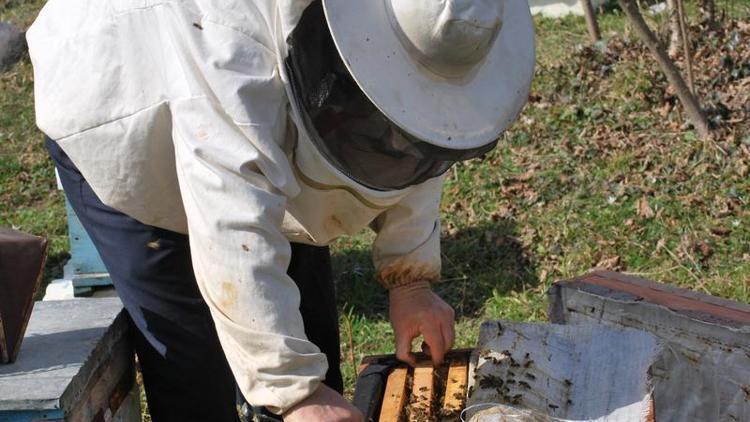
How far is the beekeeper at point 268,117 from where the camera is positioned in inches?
78.7

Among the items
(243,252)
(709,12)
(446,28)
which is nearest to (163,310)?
(243,252)

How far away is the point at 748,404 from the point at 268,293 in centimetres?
125

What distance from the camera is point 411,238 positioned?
8.61 ft

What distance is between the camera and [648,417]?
215 centimetres

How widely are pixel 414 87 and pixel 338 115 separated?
0.20 meters

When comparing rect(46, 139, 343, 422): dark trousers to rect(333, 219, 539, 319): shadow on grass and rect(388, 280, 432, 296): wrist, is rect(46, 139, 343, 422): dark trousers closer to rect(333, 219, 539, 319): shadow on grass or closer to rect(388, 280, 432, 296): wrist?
rect(388, 280, 432, 296): wrist

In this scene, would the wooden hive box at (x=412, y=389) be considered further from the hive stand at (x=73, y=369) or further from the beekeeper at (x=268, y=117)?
the hive stand at (x=73, y=369)

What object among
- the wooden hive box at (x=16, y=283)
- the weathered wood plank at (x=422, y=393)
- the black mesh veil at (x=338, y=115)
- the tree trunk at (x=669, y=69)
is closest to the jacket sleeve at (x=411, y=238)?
the weathered wood plank at (x=422, y=393)

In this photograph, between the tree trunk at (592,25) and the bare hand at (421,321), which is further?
the tree trunk at (592,25)

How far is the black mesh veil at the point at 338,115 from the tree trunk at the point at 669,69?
9.58 feet

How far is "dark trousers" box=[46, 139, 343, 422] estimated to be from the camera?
2506 mm

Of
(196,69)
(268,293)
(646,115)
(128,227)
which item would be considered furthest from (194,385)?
(646,115)

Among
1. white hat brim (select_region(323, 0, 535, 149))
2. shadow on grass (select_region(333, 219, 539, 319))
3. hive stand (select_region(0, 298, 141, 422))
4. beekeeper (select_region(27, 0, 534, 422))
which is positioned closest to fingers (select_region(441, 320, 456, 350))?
beekeeper (select_region(27, 0, 534, 422))

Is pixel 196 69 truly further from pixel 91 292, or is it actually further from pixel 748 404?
pixel 91 292
